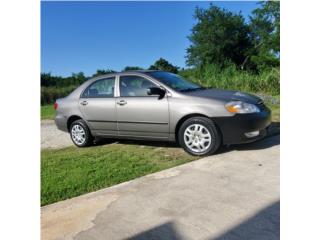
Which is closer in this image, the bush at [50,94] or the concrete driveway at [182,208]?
the concrete driveway at [182,208]

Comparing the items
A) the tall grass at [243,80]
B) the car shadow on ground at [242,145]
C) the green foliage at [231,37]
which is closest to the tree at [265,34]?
the green foliage at [231,37]

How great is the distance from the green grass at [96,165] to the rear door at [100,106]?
0.43m

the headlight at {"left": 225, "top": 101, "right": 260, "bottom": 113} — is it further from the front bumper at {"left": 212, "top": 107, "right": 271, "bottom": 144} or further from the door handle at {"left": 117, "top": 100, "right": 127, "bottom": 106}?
the door handle at {"left": 117, "top": 100, "right": 127, "bottom": 106}

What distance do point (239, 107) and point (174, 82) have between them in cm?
143

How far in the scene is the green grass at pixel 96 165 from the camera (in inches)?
174

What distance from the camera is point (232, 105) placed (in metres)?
5.41

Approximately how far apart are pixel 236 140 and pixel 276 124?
310 centimetres

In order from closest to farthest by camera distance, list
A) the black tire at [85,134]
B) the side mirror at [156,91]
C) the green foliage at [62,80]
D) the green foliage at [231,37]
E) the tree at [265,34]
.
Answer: the side mirror at [156,91] → the black tire at [85,134] → the green foliage at [62,80] → the tree at [265,34] → the green foliage at [231,37]

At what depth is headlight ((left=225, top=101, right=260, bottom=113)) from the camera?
5.39m

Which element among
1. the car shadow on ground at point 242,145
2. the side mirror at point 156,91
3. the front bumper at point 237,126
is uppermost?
the side mirror at point 156,91

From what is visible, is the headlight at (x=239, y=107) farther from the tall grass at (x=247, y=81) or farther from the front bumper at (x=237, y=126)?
the tall grass at (x=247, y=81)

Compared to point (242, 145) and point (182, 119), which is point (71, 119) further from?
point (242, 145)
